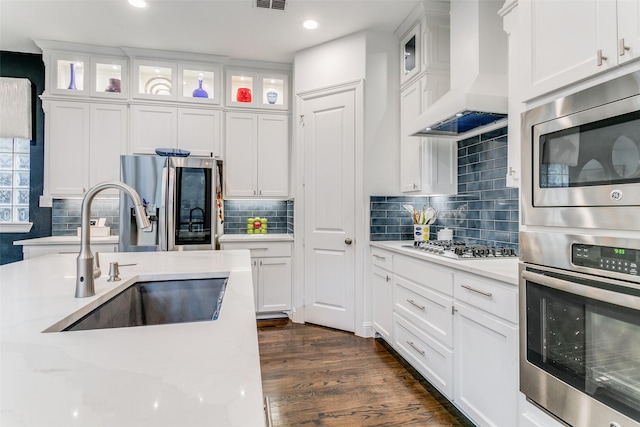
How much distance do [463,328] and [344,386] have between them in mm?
904

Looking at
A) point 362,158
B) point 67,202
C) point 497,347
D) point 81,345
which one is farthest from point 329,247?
point 67,202

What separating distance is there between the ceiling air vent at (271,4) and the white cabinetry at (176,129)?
1.35 metres

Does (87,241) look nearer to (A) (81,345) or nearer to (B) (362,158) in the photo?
(A) (81,345)

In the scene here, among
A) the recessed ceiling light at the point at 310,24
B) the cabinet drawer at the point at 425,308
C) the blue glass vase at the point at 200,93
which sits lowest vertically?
the cabinet drawer at the point at 425,308

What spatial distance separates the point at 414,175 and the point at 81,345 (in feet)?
8.95

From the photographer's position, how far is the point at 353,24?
123 inches

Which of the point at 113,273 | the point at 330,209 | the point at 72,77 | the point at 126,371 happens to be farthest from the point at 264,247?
the point at 126,371

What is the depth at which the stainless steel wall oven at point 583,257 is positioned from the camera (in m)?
1.02

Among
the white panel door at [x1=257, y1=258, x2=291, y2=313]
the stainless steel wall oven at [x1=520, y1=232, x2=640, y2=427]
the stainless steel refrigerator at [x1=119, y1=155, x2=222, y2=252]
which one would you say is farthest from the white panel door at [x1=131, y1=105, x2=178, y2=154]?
the stainless steel wall oven at [x1=520, y1=232, x2=640, y2=427]

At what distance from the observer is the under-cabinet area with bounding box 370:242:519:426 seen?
1.54m

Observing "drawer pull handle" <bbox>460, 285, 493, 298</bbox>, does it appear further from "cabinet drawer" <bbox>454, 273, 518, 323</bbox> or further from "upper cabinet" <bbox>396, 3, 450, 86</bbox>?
"upper cabinet" <bbox>396, 3, 450, 86</bbox>

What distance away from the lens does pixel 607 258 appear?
1075 millimetres

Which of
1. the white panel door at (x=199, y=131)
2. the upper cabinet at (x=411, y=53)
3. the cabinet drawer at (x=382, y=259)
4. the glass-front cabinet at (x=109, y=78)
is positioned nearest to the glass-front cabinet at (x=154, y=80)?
the glass-front cabinet at (x=109, y=78)

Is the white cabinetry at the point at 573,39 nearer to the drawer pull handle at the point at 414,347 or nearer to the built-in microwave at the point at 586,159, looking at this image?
the built-in microwave at the point at 586,159
